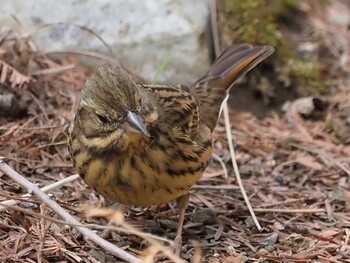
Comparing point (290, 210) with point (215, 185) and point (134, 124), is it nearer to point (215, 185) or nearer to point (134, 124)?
point (215, 185)

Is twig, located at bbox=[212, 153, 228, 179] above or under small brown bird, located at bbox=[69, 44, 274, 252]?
under

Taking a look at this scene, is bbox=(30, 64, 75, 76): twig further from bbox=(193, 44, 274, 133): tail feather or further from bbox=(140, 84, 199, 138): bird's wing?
bbox=(140, 84, 199, 138): bird's wing

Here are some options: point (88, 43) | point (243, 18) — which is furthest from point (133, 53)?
point (243, 18)

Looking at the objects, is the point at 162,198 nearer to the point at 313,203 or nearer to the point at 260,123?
the point at 313,203

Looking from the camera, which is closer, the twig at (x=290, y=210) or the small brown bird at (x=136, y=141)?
the small brown bird at (x=136, y=141)

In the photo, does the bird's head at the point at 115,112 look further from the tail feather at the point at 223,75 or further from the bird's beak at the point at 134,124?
the tail feather at the point at 223,75

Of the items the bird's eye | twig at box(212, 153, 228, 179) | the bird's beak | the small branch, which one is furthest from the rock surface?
the bird's beak

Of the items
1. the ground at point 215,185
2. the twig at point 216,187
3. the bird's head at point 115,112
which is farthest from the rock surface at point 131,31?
the bird's head at point 115,112
